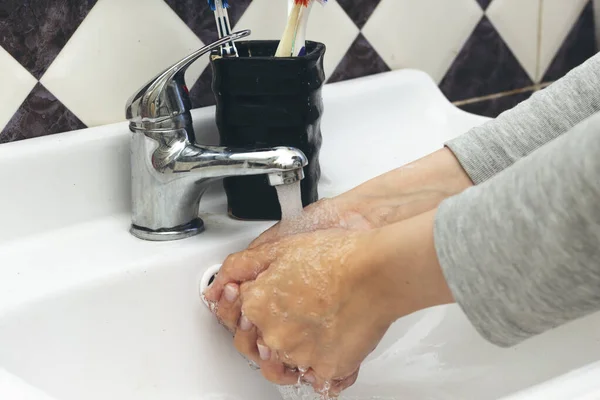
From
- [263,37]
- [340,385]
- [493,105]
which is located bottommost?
[340,385]

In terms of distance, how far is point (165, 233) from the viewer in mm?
556

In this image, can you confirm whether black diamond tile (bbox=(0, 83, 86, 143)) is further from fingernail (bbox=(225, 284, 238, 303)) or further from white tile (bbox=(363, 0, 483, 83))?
white tile (bbox=(363, 0, 483, 83))

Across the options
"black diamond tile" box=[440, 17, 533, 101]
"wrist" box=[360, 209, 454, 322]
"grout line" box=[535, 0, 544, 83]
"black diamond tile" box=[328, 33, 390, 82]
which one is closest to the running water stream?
"wrist" box=[360, 209, 454, 322]

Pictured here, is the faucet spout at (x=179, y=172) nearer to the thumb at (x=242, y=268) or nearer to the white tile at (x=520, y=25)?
the thumb at (x=242, y=268)

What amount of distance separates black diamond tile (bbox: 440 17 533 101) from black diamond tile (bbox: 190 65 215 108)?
302mm

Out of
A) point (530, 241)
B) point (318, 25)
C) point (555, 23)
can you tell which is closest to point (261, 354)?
point (530, 241)

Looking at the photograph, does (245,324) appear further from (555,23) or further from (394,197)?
(555,23)

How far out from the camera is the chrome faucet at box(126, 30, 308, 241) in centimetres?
50

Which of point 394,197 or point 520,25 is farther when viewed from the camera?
point 520,25

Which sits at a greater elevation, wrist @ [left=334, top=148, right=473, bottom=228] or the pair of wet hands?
wrist @ [left=334, top=148, right=473, bottom=228]

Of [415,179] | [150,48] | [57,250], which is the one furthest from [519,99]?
[57,250]

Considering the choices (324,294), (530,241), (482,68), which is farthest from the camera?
(482,68)

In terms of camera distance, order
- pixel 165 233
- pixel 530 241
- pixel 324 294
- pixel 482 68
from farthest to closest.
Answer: pixel 482 68, pixel 165 233, pixel 324 294, pixel 530 241

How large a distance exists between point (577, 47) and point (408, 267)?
60 centimetres
